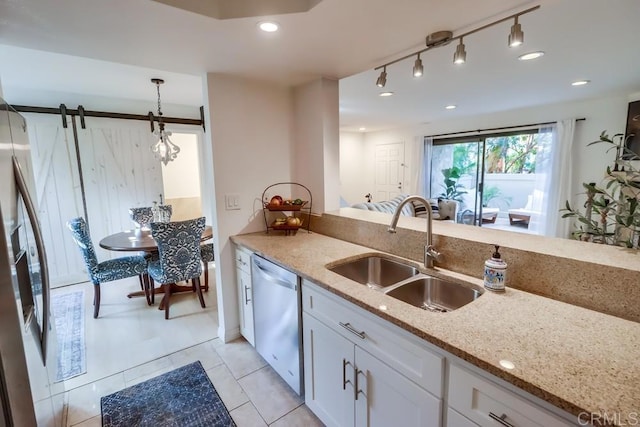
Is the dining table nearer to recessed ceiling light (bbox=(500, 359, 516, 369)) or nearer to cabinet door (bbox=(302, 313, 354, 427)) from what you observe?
cabinet door (bbox=(302, 313, 354, 427))

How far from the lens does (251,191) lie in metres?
2.49

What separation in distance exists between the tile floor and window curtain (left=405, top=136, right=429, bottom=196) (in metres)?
4.72

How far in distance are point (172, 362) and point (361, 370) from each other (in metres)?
1.68

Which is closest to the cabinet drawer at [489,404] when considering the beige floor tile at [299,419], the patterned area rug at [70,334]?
the beige floor tile at [299,419]

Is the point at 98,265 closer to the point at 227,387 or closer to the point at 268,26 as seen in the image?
the point at 227,387

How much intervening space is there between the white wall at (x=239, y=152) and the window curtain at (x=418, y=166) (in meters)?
4.28

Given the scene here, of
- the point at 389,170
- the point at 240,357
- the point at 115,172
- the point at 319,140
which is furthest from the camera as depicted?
the point at 389,170

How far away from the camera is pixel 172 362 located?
7.39ft

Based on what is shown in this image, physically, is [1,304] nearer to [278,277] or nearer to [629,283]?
[278,277]

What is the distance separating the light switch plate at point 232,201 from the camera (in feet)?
7.76

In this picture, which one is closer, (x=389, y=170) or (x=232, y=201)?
(x=232, y=201)

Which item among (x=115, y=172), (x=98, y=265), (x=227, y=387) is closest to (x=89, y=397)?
(x=227, y=387)

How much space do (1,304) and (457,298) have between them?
71.7 inches

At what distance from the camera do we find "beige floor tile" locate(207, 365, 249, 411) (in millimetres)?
1861
